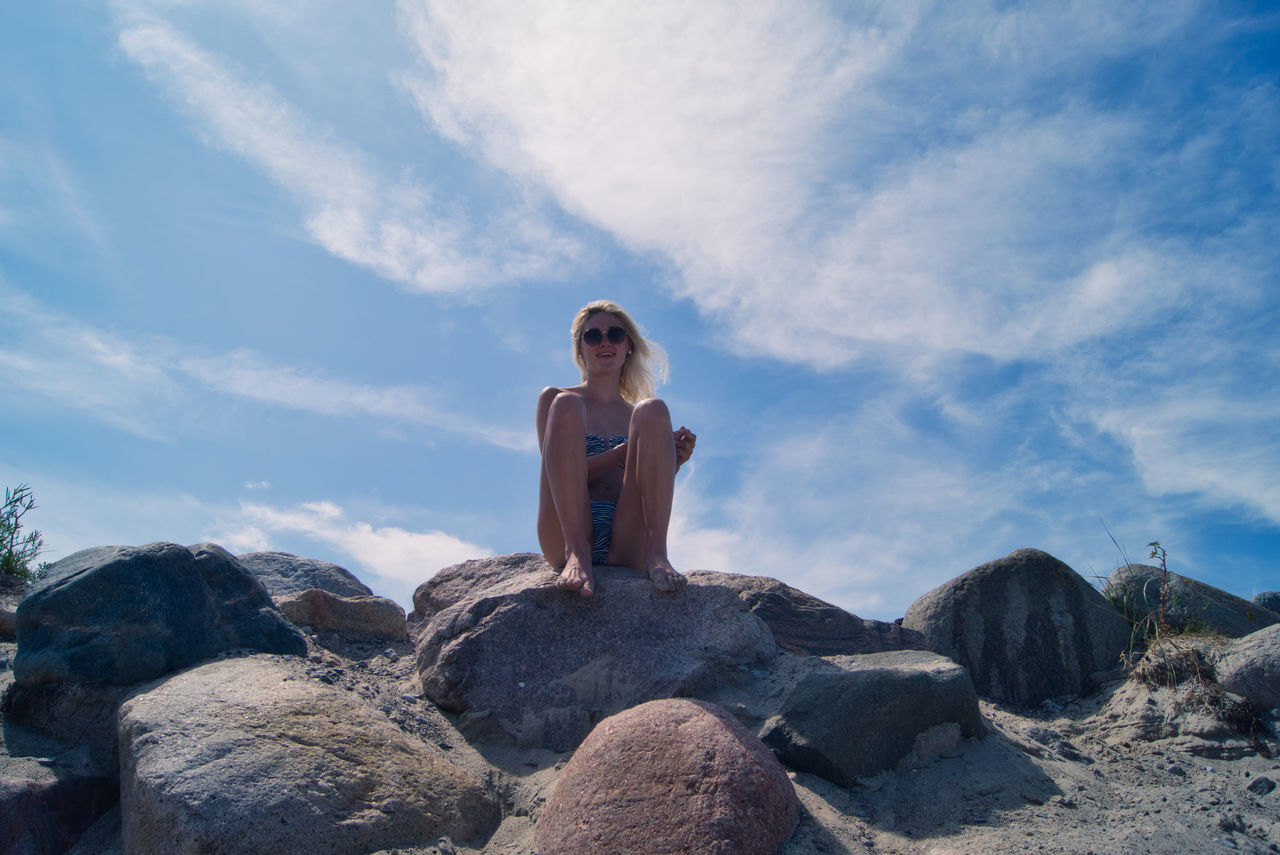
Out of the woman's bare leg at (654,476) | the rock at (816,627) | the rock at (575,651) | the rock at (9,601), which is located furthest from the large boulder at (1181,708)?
the rock at (9,601)

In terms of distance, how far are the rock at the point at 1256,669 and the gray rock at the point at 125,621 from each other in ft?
15.3

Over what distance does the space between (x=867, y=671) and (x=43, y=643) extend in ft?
12.1

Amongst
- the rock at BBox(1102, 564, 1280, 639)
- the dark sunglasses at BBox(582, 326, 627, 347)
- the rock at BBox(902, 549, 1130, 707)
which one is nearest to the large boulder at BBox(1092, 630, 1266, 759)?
the rock at BBox(902, 549, 1130, 707)

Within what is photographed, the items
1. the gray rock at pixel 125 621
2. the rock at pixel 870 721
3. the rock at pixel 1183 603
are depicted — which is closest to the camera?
the rock at pixel 870 721

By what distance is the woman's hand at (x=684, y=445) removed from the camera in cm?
479

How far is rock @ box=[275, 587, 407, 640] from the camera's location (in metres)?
5.21

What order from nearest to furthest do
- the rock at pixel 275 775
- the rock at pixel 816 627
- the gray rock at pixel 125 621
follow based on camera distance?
the rock at pixel 275 775, the gray rock at pixel 125 621, the rock at pixel 816 627

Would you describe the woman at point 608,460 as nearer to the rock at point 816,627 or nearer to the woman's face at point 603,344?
the woman's face at point 603,344

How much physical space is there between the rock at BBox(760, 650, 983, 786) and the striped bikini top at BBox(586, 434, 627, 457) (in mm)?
1853

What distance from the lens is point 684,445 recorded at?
4789mm

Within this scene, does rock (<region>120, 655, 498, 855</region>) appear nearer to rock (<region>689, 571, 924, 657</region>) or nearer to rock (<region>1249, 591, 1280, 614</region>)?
rock (<region>689, 571, 924, 657</region>)

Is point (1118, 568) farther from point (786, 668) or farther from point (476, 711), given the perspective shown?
point (476, 711)

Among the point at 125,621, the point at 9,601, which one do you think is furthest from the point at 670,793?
the point at 9,601

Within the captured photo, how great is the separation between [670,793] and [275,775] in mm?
1419
